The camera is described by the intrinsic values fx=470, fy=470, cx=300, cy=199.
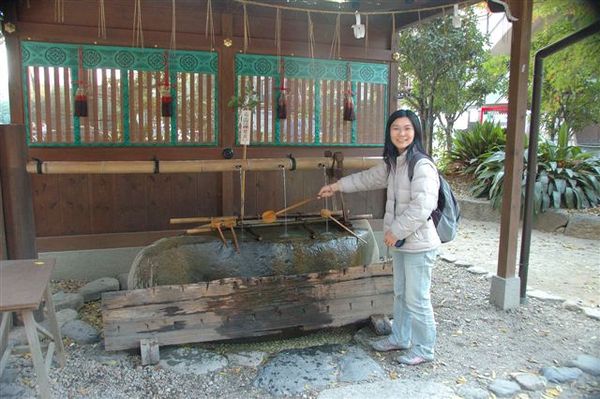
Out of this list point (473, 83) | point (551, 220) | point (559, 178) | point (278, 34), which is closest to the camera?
point (278, 34)

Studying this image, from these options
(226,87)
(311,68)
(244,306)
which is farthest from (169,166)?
(311,68)

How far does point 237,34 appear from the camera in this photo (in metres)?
5.34

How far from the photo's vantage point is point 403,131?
132 inches

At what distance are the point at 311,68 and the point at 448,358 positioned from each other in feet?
11.8

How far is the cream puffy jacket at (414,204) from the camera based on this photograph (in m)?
3.19

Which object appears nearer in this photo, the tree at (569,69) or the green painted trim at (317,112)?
the green painted trim at (317,112)

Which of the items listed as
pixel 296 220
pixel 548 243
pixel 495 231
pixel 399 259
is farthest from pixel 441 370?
pixel 495 231

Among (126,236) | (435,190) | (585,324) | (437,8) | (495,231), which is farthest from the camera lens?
(495,231)

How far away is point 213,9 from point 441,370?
4.29 metres

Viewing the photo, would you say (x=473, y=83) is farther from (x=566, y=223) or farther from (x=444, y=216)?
(x=444, y=216)

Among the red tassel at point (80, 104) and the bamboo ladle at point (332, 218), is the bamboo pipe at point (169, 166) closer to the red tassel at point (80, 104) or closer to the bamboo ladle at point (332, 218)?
the bamboo ladle at point (332, 218)

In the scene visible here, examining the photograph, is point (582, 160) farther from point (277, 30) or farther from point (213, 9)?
point (213, 9)

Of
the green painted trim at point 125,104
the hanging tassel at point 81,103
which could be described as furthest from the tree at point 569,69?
the hanging tassel at point 81,103

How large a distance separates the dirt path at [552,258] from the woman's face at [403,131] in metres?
2.92
